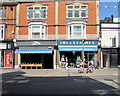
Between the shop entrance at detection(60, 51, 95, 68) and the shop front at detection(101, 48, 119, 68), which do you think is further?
the shop front at detection(101, 48, 119, 68)

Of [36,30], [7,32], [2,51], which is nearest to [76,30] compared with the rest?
[36,30]

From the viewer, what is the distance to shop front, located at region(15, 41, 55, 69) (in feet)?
88.4

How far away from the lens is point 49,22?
28141 millimetres

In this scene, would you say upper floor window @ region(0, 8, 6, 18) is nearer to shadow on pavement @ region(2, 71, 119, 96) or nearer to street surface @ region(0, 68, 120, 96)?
street surface @ region(0, 68, 120, 96)

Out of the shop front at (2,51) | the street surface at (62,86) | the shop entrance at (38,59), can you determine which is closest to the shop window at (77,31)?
the shop entrance at (38,59)

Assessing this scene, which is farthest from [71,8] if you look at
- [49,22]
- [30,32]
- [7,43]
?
[7,43]

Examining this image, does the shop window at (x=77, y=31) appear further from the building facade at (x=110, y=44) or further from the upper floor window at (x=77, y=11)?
the building facade at (x=110, y=44)

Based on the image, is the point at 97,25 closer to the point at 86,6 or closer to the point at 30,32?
the point at 86,6

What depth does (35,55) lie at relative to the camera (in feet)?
92.9

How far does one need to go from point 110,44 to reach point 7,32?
52.3 feet

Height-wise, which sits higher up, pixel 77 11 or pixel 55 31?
pixel 77 11

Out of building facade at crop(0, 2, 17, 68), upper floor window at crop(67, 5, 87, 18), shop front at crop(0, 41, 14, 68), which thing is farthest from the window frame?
shop front at crop(0, 41, 14, 68)

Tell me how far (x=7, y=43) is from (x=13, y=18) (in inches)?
156

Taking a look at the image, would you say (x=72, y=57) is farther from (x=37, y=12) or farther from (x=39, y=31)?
(x=37, y=12)
